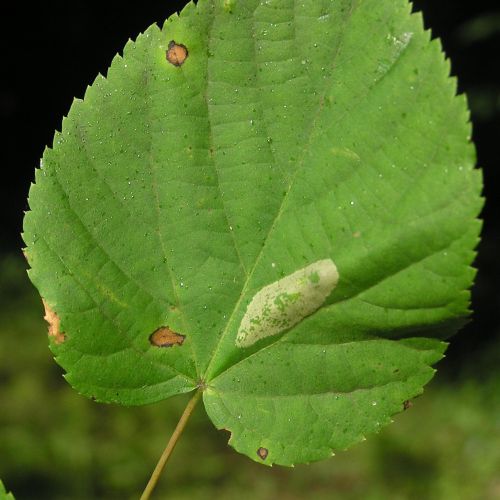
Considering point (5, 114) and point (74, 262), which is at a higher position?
point (5, 114)

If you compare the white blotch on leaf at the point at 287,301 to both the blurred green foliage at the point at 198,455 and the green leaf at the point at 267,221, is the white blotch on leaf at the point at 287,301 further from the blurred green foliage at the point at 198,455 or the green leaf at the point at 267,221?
the blurred green foliage at the point at 198,455

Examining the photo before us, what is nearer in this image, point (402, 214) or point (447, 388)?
point (402, 214)

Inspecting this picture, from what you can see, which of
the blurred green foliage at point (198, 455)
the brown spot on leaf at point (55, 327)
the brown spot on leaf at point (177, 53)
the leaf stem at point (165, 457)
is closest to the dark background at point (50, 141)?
the blurred green foliage at point (198, 455)

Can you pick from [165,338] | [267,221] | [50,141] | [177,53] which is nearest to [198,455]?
[50,141]

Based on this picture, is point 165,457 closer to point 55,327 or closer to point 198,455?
point 55,327

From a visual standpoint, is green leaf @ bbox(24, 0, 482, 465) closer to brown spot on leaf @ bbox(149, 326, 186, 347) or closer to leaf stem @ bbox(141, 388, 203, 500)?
brown spot on leaf @ bbox(149, 326, 186, 347)

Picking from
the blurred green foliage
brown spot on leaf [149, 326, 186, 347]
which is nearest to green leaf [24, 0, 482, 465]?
brown spot on leaf [149, 326, 186, 347]


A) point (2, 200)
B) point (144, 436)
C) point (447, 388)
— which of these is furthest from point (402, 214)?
point (2, 200)

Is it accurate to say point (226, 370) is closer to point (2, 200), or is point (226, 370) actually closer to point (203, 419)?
point (203, 419)
